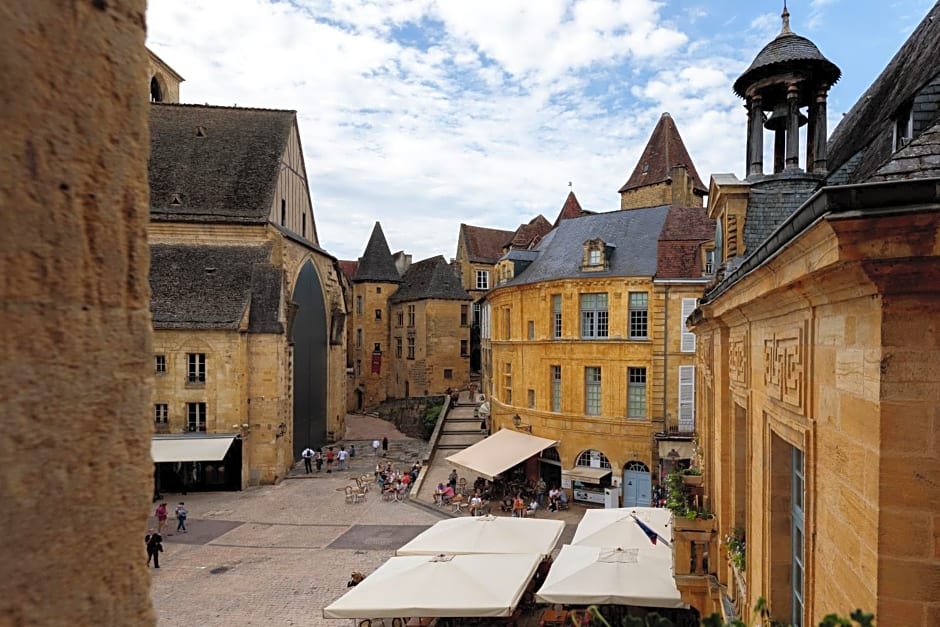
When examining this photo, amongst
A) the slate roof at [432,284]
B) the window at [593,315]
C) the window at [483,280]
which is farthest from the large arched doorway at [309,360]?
the window at [483,280]

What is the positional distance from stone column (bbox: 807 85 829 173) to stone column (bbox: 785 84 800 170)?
19cm

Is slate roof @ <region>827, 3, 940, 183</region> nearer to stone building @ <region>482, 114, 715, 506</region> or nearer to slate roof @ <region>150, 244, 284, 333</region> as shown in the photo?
stone building @ <region>482, 114, 715, 506</region>

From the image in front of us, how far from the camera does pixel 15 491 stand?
4.14 feet

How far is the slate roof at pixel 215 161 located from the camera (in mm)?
26250

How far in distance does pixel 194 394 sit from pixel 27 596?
23773mm

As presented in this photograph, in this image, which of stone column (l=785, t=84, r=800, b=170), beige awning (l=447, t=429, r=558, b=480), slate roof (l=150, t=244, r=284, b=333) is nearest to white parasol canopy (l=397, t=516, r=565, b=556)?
beige awning (l=447, t=429, r=558, b=480)

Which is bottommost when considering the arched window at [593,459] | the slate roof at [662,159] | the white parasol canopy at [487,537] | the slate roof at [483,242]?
the arched window at [593,459]

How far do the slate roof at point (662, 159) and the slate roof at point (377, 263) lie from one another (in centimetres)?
1824

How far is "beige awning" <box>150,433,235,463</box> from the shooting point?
70.6 ft

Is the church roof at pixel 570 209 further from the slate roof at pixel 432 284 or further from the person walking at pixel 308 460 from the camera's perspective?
the person walking at pixel 308 460

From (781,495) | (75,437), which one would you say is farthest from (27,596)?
(781,495)

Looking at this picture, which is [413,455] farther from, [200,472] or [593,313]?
[593,313]

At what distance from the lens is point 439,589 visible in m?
9.52

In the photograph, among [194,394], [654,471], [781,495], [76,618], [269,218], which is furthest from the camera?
[269,218]
